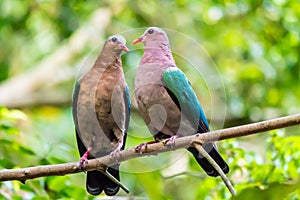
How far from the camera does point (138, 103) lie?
3.08 metres

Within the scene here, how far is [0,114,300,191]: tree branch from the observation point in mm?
2732

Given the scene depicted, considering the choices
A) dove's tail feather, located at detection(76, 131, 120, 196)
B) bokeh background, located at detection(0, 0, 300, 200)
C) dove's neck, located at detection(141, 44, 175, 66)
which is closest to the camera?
dove's neck, located at detection(141, 44, 175, 66)

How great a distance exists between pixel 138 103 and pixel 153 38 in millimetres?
295

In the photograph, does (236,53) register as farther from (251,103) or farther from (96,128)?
(96,128)

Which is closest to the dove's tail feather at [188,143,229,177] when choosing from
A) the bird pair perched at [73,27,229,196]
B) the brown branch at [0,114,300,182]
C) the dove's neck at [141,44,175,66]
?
the bird pair perched at [73,27,229,196]

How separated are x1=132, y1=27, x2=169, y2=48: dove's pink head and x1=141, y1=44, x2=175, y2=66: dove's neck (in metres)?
0.01

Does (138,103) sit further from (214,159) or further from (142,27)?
(142,27)

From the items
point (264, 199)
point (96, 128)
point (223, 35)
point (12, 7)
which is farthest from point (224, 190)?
point (12, 7)

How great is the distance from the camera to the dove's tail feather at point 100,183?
11.2 ft

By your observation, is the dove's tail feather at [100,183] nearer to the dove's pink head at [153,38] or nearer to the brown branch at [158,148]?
the brown branch at [158,148]

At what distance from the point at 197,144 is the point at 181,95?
1.70 ft

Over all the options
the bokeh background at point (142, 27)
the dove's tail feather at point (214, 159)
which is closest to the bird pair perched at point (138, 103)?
the dove's tail feather at point (214, 159)

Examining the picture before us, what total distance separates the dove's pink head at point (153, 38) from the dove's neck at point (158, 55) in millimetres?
14

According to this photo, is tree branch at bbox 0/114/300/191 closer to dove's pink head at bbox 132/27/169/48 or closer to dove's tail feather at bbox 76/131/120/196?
dove's tail feather at bbox 76/131/120/196
